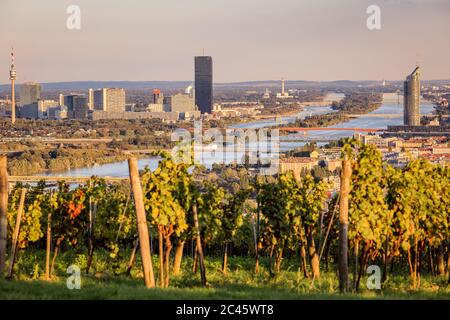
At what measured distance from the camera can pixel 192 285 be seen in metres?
8.12

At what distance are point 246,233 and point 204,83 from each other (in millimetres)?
67959

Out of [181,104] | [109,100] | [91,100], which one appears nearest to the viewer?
[181,104]

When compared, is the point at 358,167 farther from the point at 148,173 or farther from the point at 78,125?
the point at 78,125

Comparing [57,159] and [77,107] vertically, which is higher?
[77,107]

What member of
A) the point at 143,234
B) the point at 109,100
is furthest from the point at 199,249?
the point at 109,100

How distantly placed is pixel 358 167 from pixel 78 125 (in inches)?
2378

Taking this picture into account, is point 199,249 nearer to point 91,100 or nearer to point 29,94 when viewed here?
point 91,100

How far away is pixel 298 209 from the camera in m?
9.25

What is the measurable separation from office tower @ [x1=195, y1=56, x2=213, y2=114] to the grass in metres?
62.8

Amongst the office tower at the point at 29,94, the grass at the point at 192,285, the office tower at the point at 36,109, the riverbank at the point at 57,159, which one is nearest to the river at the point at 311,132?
the riverbank at the point at 57,159

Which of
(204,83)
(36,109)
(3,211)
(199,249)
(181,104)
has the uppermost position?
(204,83)

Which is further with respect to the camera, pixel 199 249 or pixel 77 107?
pixel 77 107

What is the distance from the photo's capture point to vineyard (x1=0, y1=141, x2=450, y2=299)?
7.83 m
